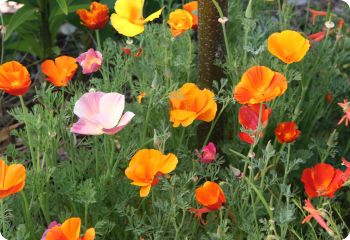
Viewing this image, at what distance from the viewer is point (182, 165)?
183 cm

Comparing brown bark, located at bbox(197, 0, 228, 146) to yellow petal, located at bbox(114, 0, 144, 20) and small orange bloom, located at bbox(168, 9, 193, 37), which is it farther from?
yellow petal, located at bbox(114, 0, 144, 20)

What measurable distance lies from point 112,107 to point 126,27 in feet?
1.06

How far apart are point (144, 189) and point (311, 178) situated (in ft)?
1.47

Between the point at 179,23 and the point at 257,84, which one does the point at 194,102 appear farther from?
the point at 179,23

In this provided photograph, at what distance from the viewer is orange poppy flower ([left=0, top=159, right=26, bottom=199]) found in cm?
142

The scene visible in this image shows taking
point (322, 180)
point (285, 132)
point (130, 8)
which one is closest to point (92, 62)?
point (130, 8)

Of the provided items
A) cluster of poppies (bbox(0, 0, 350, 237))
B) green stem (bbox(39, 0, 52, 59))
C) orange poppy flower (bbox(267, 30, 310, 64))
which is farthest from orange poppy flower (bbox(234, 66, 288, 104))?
green stem (bbox(39, 0, 52, 59))

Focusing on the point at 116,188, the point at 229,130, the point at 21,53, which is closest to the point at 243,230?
the point at 116,188

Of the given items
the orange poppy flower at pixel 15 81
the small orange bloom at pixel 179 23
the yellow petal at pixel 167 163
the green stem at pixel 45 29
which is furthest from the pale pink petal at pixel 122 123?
the green stem at pixel 45 29

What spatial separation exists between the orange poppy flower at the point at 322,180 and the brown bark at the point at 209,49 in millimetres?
349

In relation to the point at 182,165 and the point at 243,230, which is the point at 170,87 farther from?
the point at 243,230

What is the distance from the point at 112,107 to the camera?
62.8 inches

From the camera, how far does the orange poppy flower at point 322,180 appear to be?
1.68m

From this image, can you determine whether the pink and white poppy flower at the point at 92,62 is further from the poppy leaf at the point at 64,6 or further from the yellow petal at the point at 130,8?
the poppy leaf at the point at 64,6
